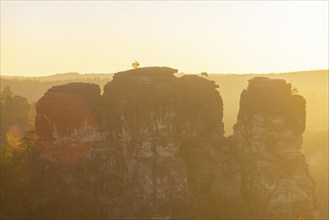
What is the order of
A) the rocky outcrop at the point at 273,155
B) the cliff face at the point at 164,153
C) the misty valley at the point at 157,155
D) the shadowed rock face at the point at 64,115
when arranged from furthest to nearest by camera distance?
the rocky outcrop at the point at 273,155 < the shadowed rock face at the point at 64,115 < the cliff face at the point at 164,153 < the misty valley at the point at 157,155

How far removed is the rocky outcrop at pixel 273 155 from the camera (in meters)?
82.6

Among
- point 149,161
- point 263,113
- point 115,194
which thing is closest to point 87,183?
point 115,194

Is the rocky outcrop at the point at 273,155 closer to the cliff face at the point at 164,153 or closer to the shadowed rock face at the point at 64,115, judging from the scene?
the cliff face at the point at 164,153

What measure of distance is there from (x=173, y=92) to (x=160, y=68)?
159 inches

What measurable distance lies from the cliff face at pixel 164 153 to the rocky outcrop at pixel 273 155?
0.49 ft

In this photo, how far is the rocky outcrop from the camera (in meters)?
82.6

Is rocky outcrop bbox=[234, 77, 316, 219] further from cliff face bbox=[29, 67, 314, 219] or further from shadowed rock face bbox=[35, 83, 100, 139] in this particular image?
shadowed rock face bbox=[35, 83, 100, 139]

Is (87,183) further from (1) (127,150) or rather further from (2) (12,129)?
(2) (12,129)

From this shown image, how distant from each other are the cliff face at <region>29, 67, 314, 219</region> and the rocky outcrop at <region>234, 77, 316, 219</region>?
0.15 meters

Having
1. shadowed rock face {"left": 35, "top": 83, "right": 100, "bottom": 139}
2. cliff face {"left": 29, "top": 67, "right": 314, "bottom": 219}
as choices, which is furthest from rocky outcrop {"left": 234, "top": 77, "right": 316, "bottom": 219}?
shadowed rock face {"left": 35, "top": 83, "right": 100, "bottom": 139}

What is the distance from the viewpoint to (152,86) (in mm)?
80000

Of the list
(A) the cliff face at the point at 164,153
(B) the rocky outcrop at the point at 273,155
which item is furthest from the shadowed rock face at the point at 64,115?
Answer: (B) the rocky outcrop at the point at 273,155

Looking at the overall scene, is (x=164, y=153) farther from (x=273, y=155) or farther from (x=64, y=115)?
(x=273, y=155)

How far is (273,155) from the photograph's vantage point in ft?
276
